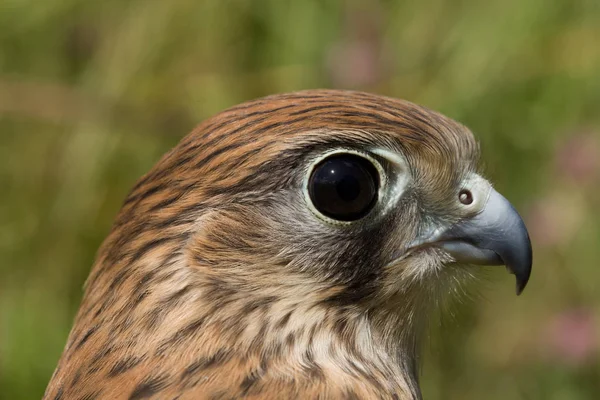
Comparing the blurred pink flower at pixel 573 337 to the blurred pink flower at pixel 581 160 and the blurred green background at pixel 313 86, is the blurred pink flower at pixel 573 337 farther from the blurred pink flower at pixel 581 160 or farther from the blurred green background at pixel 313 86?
the blurred pink flower at pixel 581 160

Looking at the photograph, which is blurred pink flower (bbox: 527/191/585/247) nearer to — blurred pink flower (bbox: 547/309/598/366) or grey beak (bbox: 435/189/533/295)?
blurred pink flower (bbox: 547/309/598/366)

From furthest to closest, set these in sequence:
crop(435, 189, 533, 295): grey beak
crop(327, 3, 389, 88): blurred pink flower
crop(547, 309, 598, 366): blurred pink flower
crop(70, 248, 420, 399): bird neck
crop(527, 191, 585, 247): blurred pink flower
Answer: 1. crop(327, 3, 389, 88): blurred pink flower
2. crop(527, 191, 585, 247): blurred pink flower
3. crop(547, 309, 598, 366): blurred pink flower
4. crop(435, 189, 533, 295): grey beak
5. crop(70, 248, 420, 399): bird neck

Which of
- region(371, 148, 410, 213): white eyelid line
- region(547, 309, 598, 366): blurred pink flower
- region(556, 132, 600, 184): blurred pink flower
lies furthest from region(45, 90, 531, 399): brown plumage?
region(556, 132, 600, 184): blurred pink flower

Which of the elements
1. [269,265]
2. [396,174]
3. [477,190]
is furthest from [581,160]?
[269,265]

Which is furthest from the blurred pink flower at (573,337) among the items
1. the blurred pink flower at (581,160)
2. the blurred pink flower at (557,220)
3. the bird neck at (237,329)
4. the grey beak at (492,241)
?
the bird neck at (237,329)

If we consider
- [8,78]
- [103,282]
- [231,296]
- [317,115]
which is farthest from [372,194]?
[8,78]

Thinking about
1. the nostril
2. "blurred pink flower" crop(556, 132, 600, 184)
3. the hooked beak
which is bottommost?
the hooked beak

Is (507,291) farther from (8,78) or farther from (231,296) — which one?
(8,78)
